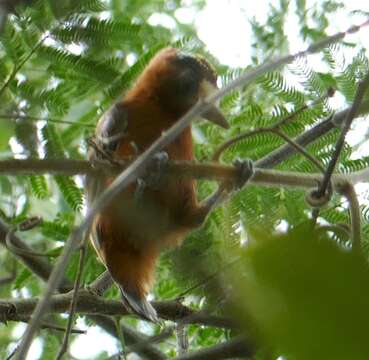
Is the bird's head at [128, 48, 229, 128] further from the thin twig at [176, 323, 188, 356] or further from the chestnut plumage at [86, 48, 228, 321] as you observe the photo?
the thin twig at [176, 323, 188, 356]

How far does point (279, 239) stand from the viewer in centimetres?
42

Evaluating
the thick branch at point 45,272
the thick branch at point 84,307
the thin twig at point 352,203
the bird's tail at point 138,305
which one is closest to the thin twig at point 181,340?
the thick branch at point 84,307

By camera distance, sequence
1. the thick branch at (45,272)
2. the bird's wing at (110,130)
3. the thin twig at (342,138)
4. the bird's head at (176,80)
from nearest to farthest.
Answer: the thin twig at (342,138), the bird's wing at (110,130), the thick branch at (45,272), the bird's head at (176,80)

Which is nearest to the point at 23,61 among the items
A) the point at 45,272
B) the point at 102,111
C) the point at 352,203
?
the point at 102,111

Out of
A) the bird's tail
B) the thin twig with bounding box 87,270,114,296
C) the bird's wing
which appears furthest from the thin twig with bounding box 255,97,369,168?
the thin twig with bounding box 87,270,114,296

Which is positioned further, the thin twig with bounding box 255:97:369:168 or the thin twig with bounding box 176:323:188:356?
the thin twig with bounding box 255:97:369:168

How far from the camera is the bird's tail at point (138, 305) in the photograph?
254cm

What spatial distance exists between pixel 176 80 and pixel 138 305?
1052 millimetres

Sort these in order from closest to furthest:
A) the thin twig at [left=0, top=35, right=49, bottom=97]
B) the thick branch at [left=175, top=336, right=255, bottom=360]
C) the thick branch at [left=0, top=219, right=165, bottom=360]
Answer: the thick branch at [left=175, top=336, right=255, bottom=360] < the thin twig at [left=0, top=35, right=49, bottom=97] < the thick branch at [left=0, top=219, right=165, bottom=360]

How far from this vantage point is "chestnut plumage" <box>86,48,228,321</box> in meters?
2.73

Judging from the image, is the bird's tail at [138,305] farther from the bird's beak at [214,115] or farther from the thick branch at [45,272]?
the bird's beak at [214,115]

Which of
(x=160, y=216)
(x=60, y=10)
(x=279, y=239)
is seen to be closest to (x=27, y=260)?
(x=160, y=216)

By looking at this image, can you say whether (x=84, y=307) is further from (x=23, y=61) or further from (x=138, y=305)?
(x=23, y=61)

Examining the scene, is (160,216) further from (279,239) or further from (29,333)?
(279,239)
